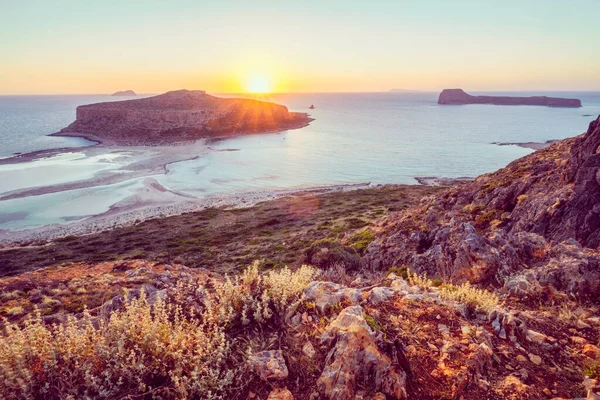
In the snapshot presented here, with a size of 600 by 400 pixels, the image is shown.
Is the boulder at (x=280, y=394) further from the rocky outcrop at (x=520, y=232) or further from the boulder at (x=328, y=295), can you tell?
the rocky outcrop at (x=520, y=232)

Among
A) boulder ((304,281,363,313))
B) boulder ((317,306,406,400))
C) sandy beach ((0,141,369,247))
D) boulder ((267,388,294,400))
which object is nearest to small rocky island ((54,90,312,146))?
sandy beach ((0,141,369,247))

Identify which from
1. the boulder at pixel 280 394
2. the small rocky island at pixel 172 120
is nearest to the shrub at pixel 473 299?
the boulder at pixel 280 394

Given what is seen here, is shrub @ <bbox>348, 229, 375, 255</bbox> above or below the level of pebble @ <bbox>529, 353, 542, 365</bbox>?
below

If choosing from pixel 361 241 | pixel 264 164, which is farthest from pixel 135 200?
pixel 361 241

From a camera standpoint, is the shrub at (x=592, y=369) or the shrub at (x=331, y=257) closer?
the shrub at (x=592, y=369)

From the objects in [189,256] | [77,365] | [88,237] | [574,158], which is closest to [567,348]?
[77,365]

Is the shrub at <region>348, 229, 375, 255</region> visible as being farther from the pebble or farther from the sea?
the sea
